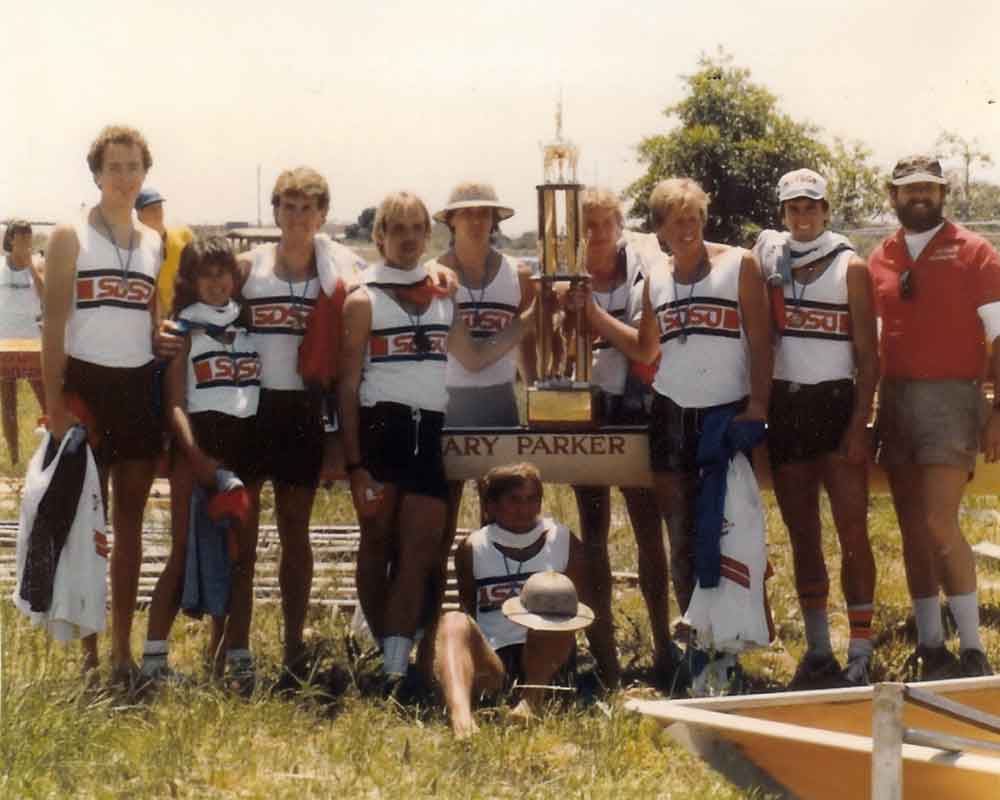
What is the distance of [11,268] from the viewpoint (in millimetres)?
10242

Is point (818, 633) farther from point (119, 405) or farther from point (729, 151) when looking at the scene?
point (729, 151)

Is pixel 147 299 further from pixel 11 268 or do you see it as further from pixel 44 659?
pixel 11 268

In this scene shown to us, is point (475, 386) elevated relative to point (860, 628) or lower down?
elevated

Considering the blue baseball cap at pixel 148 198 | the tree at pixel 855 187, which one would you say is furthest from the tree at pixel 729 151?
the blue baseball cap at pixel 148 198

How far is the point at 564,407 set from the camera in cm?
559

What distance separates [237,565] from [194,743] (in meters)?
0.86

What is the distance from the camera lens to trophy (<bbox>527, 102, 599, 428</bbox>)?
5512 millimetres

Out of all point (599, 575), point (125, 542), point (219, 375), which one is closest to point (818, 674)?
point (599, 575)

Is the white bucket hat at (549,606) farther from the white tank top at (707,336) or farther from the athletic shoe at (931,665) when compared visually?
the athletic shoe at (931,665)

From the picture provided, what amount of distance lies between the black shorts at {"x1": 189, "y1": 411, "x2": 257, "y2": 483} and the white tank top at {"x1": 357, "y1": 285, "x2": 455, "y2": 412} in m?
0.41

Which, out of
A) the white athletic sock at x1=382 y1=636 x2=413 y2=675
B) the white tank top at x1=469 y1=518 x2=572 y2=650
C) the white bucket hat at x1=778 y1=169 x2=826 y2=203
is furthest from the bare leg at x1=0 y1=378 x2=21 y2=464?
the white bucket hat at x1=778 y1=169 x2=826 y2=203

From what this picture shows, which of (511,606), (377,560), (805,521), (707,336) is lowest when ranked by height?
(511,606)

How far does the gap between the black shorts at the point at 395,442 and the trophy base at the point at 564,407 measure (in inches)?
18.9

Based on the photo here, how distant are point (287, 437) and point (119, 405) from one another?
570 mm
